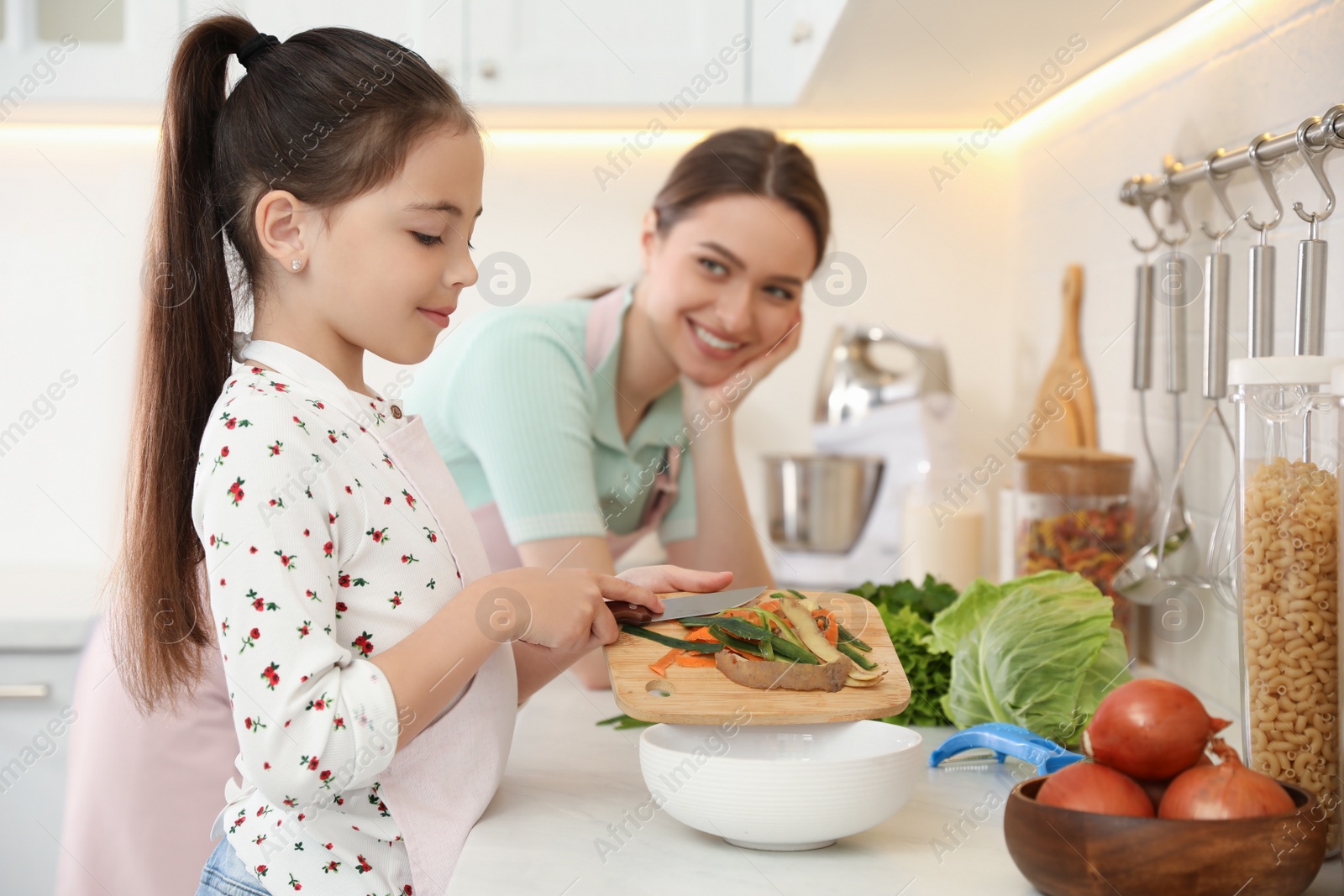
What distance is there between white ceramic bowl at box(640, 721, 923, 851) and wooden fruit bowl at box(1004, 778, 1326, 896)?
0.11 metres

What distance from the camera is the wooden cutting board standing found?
1.67 metres

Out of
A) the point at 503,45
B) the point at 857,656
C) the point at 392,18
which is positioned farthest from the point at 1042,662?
the point at 392,18

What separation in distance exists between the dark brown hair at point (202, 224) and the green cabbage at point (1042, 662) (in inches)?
23.7

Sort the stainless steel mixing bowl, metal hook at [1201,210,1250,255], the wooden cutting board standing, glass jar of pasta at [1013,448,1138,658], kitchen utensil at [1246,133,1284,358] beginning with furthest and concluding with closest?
the stainless steel mixing bowl
the wooden cutting board standing
glass jar of pasta at [1013,448,1138,658]
metal hook at [1201,210,1250,255]
kitchen utensil at [1246,133,1284,358]

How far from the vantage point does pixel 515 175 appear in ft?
7.16

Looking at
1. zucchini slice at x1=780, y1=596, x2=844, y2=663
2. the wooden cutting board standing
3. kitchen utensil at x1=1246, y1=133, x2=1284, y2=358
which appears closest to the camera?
zucchini slice at x1=780, y1=596, x2=844, y2=663

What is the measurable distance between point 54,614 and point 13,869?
0.42 m

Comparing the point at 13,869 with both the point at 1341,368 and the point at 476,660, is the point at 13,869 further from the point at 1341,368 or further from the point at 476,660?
the point at 1341,368

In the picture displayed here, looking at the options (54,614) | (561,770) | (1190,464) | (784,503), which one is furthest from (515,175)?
(561,770)

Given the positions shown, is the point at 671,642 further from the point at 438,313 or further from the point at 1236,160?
the point at 1236,160

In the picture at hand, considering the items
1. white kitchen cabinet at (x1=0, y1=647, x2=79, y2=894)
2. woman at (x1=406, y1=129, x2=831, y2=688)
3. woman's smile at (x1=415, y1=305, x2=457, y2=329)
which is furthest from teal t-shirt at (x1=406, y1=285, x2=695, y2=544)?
white kitchen cabinet at (x1=0, y1=647, x2=79, y2=894)

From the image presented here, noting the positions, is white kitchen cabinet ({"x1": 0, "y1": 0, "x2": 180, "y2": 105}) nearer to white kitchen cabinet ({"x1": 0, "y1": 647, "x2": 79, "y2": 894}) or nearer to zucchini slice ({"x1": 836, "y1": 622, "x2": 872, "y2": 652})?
white kitchen cabinet ({"x1": 0, "y1": 647, "x2": 79, "y2": 894})

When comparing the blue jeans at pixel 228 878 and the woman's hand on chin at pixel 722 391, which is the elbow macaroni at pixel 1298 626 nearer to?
the blue jeans at pixel 228 878

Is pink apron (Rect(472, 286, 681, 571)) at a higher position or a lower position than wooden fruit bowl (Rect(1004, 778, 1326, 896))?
higher
